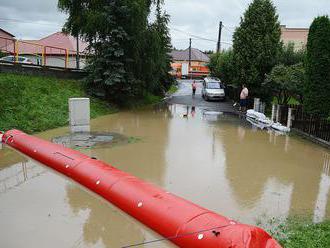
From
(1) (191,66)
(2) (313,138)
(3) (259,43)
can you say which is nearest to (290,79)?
(2) (313,138)

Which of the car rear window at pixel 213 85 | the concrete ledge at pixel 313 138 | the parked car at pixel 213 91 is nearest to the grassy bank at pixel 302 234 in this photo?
the concrete ledge at pixel 313 138

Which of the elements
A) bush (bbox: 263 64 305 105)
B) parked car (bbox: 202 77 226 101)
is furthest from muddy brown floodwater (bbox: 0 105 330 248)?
parked car (bbox: 202 77 226 101)

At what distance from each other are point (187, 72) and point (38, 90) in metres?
53.9

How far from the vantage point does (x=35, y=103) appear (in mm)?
17469

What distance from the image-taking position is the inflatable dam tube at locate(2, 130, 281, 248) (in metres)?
5.21

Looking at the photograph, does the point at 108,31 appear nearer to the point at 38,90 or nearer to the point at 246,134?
the point at 38,90

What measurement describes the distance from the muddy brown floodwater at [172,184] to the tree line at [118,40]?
6.55 meters

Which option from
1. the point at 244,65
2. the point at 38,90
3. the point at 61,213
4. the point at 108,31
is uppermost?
the point at 108,31

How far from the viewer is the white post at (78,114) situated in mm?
15289

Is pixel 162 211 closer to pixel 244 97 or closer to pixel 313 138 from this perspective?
pixel 313 138

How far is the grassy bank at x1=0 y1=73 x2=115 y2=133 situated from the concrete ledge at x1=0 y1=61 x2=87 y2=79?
387 mm

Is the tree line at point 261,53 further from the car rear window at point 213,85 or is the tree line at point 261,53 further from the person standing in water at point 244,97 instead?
the car rear window at point 213,85

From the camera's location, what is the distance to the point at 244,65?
82.3 feet

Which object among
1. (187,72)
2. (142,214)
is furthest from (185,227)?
(187,72)
